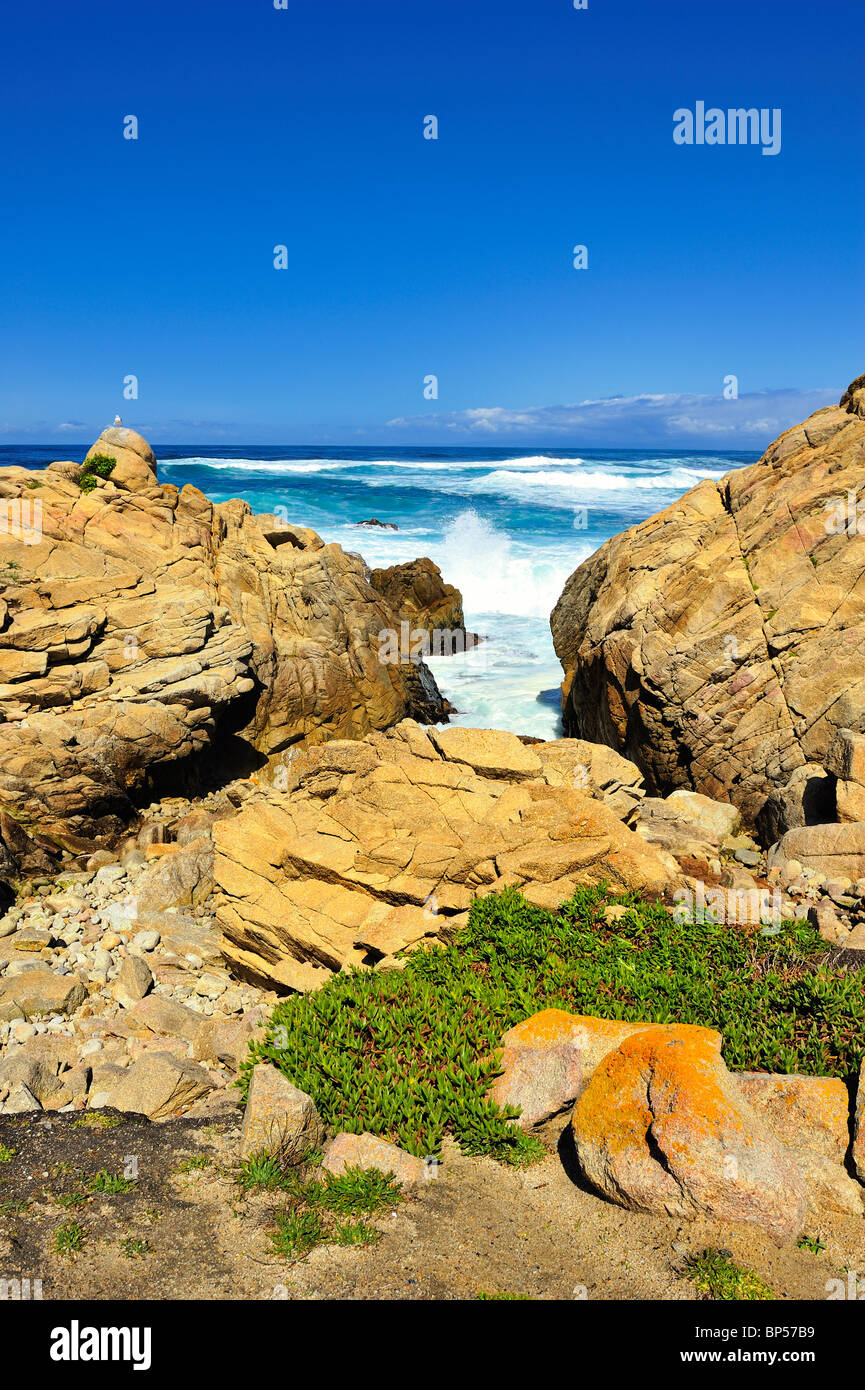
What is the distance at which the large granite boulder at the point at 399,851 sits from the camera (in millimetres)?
11430

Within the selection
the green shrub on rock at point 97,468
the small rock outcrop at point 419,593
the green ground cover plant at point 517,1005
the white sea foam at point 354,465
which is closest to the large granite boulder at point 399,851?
the green ground cover plant at point 517,1005

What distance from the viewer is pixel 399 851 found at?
472 inches

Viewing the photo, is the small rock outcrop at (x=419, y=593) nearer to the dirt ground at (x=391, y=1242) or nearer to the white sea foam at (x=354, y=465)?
the dirt ground at (x=391, y=1242)

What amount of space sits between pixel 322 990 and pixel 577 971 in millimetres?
2901

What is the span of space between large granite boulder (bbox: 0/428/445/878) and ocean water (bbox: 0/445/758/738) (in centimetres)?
638

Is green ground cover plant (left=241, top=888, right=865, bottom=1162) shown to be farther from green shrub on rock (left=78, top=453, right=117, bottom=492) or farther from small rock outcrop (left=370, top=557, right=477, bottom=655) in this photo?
small rock outcrop (left=370, top=557, right=477, bottom=655)

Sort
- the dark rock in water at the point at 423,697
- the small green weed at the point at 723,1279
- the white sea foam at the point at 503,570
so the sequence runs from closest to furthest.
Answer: the small green weed at the point at 723,1279
the dark rock in water at the point at 423,697
the white sea foam at the point at 503,570

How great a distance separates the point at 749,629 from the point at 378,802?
364 inches

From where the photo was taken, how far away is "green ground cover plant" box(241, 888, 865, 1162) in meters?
7.88

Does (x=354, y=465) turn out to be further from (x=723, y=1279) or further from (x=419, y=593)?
(x=723, y=1279)

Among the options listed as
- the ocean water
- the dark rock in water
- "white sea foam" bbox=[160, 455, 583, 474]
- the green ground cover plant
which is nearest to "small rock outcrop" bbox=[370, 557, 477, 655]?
the ocean water

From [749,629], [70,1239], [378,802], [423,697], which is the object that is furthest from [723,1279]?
[423,697]

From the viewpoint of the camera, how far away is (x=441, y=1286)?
20.0 feet

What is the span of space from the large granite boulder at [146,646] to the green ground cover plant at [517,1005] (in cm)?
1021
